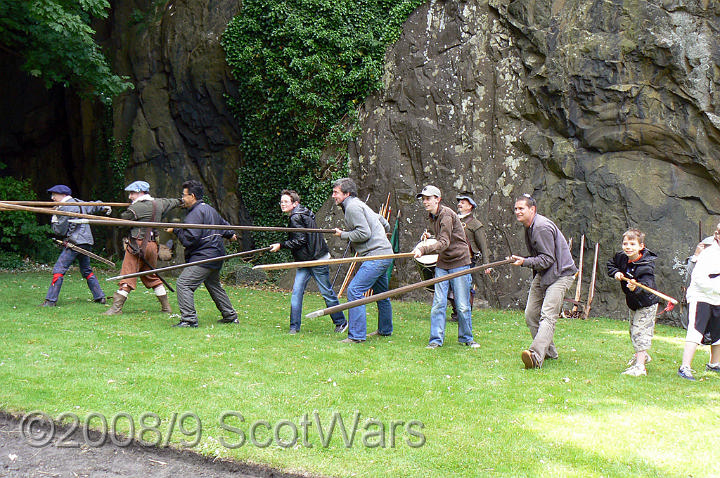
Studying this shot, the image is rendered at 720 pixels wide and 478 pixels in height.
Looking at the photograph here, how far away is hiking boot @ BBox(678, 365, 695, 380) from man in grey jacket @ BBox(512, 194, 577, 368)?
4.68ft

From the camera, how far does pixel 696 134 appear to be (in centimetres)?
1249

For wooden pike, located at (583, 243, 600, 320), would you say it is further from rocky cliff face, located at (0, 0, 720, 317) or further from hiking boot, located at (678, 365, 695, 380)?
hiking boot, located at (678, 365, 695, 380)

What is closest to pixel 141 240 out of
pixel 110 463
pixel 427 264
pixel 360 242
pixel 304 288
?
pixel 304 288

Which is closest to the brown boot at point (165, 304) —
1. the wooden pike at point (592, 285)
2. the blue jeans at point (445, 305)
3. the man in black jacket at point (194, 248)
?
the man in black jacket at point (194, 248)

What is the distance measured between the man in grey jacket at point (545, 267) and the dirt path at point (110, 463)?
3.85 meters

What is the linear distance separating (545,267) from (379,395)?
251 cm

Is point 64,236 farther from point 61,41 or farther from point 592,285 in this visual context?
point 592,285

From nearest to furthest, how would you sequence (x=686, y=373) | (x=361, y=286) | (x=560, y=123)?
(x=686, y=373) → (x=361, y=286) → (x=560, y=123)

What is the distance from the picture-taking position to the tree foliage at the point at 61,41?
14062 millimetres

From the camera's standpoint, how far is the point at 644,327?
23.3ft

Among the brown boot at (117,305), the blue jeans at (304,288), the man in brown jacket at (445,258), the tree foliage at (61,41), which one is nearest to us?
the man in brown jacket at (445,258)

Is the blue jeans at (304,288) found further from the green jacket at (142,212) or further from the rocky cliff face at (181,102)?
the rocky cliff face at (181,102)

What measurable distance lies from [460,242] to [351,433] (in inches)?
153

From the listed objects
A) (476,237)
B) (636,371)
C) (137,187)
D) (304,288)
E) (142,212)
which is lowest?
(636,371)
